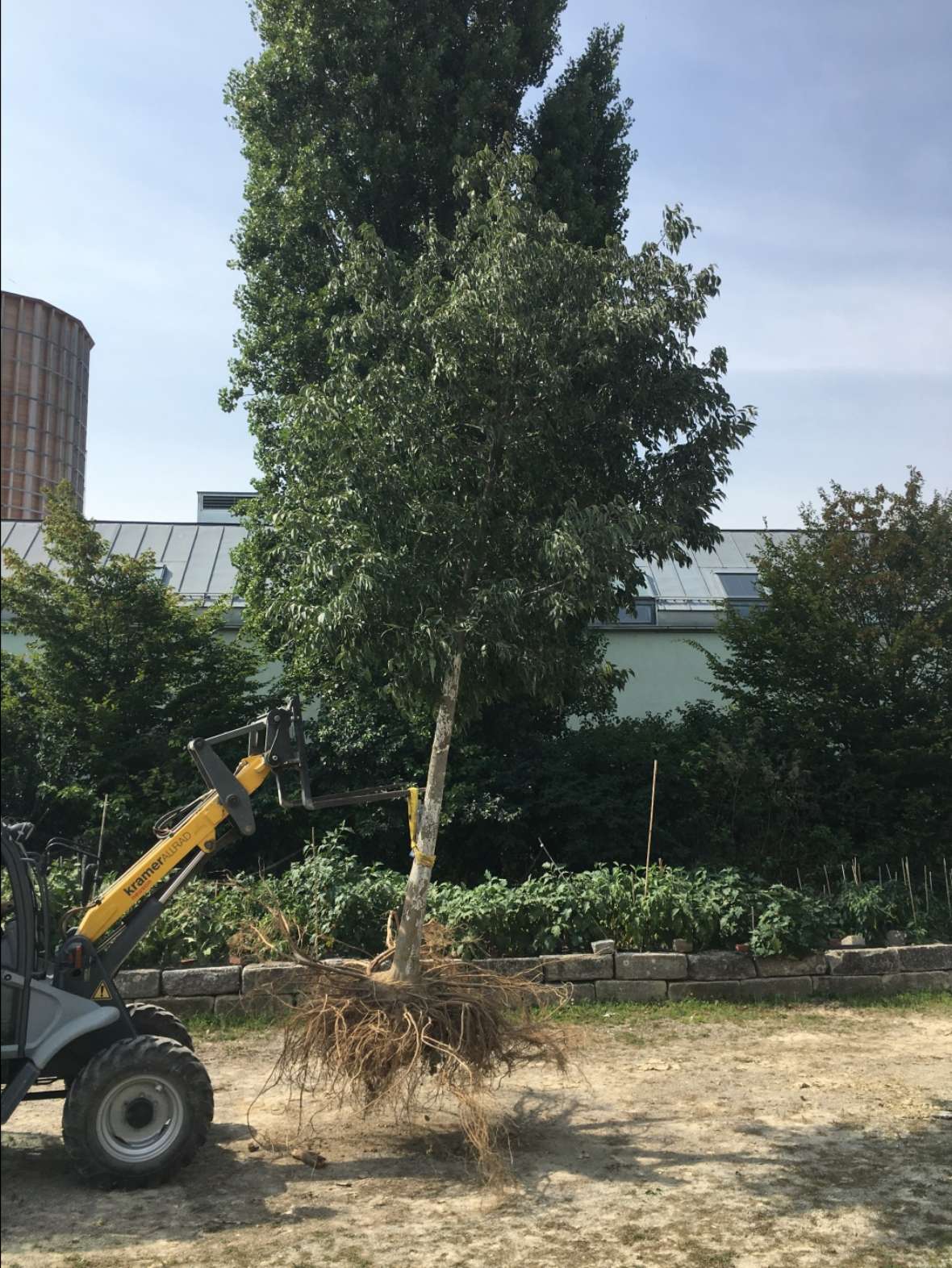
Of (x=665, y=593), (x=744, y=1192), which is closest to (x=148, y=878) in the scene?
(x=744, y=1192)

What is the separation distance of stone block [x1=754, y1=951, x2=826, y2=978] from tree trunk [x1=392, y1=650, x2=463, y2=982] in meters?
3.90

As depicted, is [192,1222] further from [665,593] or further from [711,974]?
[665,593]

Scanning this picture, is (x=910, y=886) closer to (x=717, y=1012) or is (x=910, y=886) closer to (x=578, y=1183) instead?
(x=717, y=1012)

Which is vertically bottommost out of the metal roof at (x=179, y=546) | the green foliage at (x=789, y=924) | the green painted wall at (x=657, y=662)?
the green foliage at (x=789, y=924)

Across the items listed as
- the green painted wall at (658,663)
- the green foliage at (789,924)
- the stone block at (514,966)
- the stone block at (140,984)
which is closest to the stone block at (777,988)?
the green foliage at (789,924)

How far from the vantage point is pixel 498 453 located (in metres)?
7.91

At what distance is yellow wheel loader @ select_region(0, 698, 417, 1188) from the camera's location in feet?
17.0

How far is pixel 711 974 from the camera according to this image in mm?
9570

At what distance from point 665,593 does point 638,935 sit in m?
10.8

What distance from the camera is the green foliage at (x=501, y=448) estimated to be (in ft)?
24.0

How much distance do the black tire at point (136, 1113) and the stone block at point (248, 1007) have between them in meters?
3.30

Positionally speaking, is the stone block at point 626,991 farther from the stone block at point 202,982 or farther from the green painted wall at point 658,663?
the green painted wall at point 658,663

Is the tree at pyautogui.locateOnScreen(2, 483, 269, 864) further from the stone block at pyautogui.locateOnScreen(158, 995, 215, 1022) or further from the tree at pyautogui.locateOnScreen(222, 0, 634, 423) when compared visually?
the stone block at pyautogui.locateOnScreen(158, 995, 215, 1022)

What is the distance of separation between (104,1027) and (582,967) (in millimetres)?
4848
